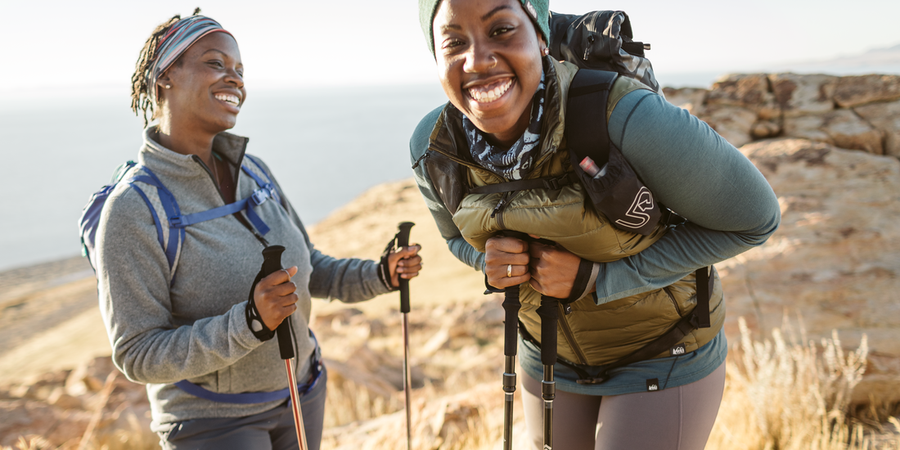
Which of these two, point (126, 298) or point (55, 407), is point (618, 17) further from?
point (55, 407)

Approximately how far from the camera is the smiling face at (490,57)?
1.68 m

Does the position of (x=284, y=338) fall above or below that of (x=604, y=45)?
below

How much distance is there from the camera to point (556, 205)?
1710 mm

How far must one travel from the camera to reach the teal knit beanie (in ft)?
5.72

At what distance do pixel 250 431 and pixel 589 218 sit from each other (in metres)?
1.63

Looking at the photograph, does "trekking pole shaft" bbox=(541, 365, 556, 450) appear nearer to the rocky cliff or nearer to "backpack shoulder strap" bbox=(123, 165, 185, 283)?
"backpack shoulder strap" bbox=(123, 165, 185, 283)

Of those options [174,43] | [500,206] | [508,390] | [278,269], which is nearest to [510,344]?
[508,390]

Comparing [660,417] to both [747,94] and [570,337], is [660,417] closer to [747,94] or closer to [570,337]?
[570,337]

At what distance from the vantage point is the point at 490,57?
168 cm

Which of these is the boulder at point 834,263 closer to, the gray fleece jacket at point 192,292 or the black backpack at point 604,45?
the black backpack at point 604,45

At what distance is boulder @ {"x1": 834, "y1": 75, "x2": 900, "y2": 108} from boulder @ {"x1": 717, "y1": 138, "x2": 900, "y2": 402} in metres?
0.71

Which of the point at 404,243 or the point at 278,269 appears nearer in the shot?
the point at 278,269

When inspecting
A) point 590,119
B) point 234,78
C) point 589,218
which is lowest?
point 589,218

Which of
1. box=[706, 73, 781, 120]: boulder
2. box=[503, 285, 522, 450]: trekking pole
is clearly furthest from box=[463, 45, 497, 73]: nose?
box=[706, 73, 781, 120]: boulder
